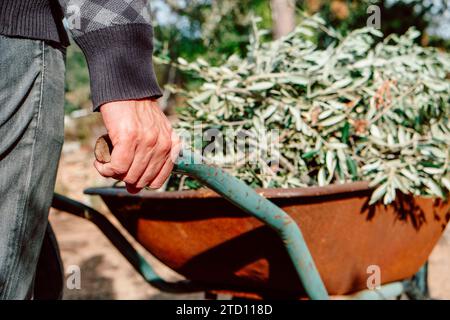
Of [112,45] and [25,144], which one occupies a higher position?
[112,45]

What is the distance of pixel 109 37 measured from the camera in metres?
0.88

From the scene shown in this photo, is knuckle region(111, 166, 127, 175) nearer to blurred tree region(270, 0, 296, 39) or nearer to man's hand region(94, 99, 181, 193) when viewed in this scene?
man's hand region(94, 99, 181, 193)

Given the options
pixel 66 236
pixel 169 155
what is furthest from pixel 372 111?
pixel 66 236

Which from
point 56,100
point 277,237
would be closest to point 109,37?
point 56,100

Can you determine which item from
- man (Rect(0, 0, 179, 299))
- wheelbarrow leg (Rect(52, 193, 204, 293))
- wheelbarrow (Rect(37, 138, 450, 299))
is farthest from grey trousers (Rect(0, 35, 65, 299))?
wheelbarrow leg (Rect(52, 193, 204, 293))

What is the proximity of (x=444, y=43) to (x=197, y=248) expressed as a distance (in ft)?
19.4

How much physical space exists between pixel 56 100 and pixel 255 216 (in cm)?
56

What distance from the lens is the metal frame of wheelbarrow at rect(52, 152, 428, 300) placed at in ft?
3.87

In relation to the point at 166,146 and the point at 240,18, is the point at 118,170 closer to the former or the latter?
the point at 166,146

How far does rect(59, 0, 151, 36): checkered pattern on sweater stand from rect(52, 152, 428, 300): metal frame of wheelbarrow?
299 mm

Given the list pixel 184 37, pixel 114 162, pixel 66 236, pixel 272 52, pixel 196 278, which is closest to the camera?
pixel 114 162

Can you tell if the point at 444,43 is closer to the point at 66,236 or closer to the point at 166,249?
the point at 66,236

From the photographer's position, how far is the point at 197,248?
1.57 meters

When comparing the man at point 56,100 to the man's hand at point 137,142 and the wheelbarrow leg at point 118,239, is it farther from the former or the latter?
the wheelbarrow leg at point 118,239
